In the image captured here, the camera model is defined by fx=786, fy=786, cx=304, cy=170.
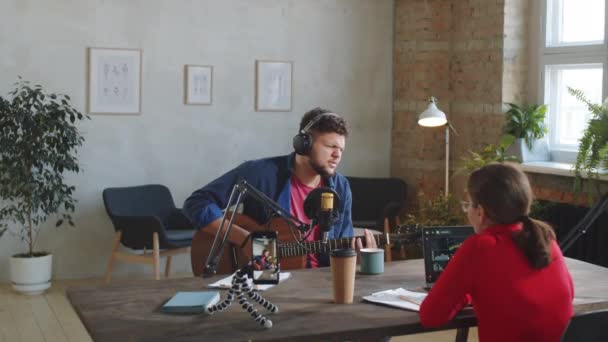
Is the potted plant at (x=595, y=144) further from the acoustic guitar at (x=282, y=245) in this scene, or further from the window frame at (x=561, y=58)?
the acoustic guitar at (x=282, y=245)

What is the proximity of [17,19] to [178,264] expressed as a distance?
95.3 inches

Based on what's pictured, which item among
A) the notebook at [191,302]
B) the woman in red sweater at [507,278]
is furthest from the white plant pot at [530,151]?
the notebook at [191,302]

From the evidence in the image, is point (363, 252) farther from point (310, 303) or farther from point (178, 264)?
point (178, 264)

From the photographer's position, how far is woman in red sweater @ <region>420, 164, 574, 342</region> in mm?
2328

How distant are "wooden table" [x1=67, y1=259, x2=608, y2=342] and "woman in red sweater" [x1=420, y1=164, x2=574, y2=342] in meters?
0.15

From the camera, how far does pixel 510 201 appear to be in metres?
2.40

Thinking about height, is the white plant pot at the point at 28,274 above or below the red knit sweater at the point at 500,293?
below

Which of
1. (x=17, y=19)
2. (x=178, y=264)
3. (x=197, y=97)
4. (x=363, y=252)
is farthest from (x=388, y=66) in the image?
(x=363, y=252)

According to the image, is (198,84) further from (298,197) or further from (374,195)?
(298,197)

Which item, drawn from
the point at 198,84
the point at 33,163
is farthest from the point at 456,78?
the point at 33,163

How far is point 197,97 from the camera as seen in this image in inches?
267

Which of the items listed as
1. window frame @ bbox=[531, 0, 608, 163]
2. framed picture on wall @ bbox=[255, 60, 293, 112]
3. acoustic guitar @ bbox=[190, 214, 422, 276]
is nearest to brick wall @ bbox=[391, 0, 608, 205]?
window frame @ bbox=[531, 0, 608, 163]

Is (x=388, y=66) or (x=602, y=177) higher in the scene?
(x=388, y=66)

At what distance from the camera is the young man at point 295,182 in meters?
3.46
